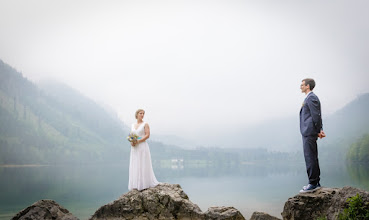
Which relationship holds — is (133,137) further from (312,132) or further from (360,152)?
(360,152)

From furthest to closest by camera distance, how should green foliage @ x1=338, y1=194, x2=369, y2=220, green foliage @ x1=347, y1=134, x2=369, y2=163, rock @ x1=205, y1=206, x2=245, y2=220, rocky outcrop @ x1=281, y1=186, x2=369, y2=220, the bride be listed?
green foliage @ x1=347, y1=134, x2=369, y2=163 < the bride < rock @ x1=205, y1=206, x2=245, y2=220 < rocky outcrop @ x1=281, y1=186, x2=369, y2=220 < green foliage @ x1=338, y1=194, x2=369, y2=220

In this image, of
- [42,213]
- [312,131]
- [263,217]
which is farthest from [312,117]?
[42,213]

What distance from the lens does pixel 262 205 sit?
2608 cm

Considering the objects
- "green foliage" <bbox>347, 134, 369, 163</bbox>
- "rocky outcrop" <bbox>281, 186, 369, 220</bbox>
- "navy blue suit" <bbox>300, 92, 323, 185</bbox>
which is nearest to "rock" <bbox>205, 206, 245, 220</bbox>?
"rocky outcrop" <bbox>281, 186, 369, 220</bbox>

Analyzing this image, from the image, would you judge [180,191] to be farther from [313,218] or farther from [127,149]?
[127,149]

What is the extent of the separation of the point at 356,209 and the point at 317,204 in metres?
1.27

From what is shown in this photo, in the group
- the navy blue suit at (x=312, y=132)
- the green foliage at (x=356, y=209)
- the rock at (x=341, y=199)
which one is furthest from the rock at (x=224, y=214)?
the green foliage at (x=356, y=209)

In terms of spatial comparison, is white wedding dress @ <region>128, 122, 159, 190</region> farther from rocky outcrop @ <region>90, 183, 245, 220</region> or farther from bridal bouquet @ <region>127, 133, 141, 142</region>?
rocky outcrop @ <region>90, 183, 245, 220</region>

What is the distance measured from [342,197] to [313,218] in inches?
39.5

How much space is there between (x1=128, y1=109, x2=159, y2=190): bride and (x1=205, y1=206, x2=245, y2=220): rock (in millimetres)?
1767

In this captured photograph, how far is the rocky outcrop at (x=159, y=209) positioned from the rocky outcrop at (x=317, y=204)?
140 cm

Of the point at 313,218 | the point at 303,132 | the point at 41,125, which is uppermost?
the point at 41,125

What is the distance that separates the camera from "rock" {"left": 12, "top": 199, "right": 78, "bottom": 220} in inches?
351

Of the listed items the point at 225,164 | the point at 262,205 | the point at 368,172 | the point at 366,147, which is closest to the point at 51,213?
the point at 262,205
